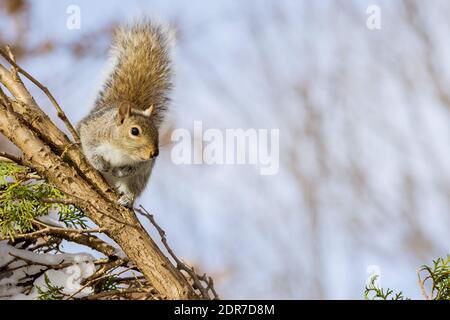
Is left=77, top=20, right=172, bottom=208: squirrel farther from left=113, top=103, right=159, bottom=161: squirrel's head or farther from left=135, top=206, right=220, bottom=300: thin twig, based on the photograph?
left=135, top=206, right=220, bottom=300: thin twig

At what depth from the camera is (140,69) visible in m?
2.70

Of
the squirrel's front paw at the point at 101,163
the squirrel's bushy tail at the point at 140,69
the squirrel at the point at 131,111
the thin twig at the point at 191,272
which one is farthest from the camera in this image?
the squirrel's bushy tail at the point at 140,69

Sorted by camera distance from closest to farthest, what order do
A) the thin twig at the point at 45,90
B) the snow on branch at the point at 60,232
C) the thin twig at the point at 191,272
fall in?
the thin twig at the point at 191,272 < the snow on branch at the point at 60,232 < the thin twig at the point at 45,90

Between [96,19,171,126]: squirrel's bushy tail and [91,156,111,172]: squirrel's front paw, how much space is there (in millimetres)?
352

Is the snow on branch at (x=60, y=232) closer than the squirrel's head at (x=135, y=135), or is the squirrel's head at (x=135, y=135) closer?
the snow on branch at (x=60, y=232)

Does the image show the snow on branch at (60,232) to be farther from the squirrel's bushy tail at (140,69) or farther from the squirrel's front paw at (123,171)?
the squirrel's bushy tail at (140,69)

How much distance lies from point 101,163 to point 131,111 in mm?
284

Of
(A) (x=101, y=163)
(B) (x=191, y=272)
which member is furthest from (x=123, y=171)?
(B) (x=191, y=272)

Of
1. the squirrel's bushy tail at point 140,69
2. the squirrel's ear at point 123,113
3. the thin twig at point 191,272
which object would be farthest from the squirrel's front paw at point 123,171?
the thin twig at point 191,272

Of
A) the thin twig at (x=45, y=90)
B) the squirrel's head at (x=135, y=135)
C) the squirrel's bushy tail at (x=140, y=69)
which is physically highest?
the squirrel's bushy tail at (x=140, y=69)

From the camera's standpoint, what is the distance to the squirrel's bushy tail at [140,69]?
2703mm
